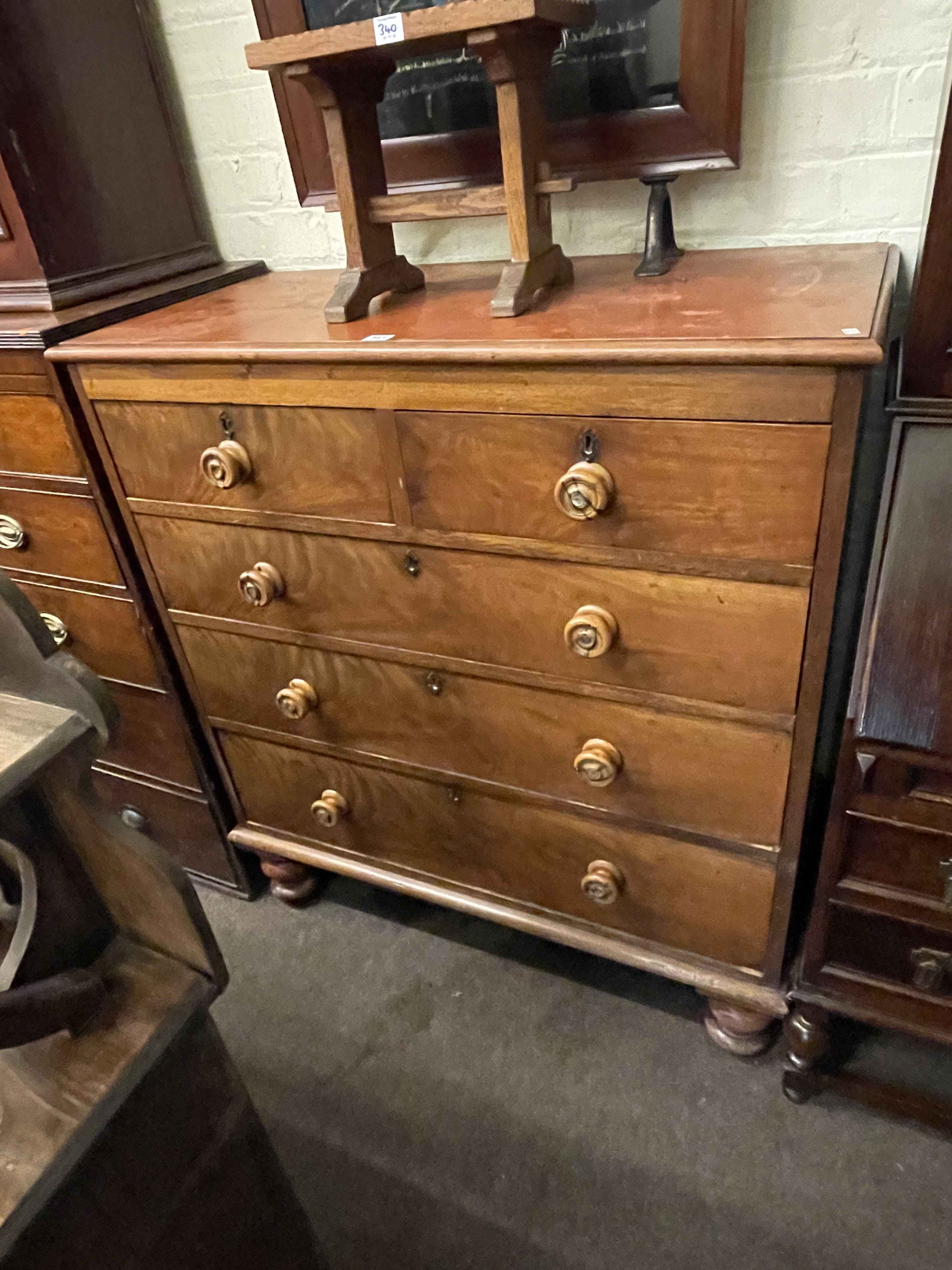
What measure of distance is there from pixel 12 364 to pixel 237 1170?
109cm

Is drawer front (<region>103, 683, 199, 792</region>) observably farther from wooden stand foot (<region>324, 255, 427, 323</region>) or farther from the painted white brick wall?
the painted white brick wall

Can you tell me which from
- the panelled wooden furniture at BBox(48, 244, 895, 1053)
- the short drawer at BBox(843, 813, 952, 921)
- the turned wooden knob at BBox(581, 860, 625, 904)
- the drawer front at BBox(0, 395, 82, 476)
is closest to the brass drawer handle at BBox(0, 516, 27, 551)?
the drawer front at BBox(0, 395, 82, 476)

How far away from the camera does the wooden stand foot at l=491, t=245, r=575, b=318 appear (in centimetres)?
103

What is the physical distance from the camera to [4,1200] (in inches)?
24.6

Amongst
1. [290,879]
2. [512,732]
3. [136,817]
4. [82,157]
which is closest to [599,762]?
[512,732]

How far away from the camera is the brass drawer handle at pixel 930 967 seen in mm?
1055

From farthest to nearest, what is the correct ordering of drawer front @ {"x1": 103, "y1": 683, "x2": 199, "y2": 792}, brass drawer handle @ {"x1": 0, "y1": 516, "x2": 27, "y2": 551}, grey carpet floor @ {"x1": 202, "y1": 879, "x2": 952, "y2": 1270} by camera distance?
drawer front @ {"x1": 103, "y1": 683, "x2": 199, "y2": 792} < brass drawer handle @ {"x1": 0, "y1": 516, "x2": 27, "y2": 551} < grey carpet floor @ {"x1": 202, "y1": 879, "x2": 952, "y2": 1270}

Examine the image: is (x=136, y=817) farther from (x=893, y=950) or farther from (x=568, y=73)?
(x=568, y=73)

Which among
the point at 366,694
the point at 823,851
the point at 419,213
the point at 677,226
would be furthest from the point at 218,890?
the point at 677,226

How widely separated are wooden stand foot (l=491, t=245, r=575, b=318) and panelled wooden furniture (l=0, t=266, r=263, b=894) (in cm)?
64

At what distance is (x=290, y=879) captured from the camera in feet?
5.68

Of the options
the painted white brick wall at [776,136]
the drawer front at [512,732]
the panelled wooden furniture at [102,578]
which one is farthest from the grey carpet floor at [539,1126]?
the painted white brick wall at [776,136]

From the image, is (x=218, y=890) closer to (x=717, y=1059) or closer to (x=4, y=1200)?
(x=717, y=1059)

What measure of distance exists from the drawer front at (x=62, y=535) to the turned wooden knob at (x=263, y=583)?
0.29 metres
